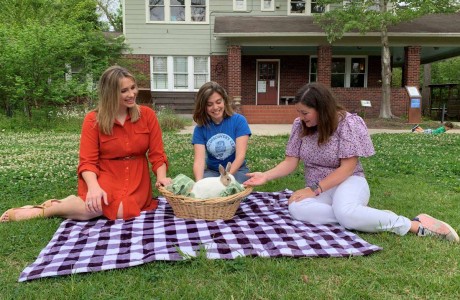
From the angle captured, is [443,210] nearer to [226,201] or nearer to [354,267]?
[354,267]

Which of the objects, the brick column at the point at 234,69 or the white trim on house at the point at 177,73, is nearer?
the brick column at the point at 234,69

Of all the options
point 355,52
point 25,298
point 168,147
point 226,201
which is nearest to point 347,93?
point 355,52

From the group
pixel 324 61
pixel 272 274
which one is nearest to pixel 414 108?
pixel 324 61

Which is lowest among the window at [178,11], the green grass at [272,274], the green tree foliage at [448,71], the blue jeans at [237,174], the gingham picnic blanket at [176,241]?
the green grass at [272,274]

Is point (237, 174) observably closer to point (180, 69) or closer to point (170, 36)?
point (180, 69)

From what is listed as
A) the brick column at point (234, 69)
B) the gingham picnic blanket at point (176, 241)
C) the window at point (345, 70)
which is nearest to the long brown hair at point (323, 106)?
the gingham picnic blanket at point (176, 241)

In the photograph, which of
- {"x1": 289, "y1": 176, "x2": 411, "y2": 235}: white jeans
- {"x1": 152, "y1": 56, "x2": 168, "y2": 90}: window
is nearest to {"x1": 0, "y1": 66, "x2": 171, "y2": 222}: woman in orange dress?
{"x1": 289, "y1": 176, "x2": 411, "y2": 235}: white jeans

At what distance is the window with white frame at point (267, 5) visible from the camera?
19375mm

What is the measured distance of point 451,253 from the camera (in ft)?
9.34

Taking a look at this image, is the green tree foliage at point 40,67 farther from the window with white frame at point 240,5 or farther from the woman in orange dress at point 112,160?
the woman in orange dress at point 112,160

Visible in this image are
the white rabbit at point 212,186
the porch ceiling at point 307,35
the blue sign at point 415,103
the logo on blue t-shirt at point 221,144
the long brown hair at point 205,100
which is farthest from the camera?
the porch ceiling at point 307,35

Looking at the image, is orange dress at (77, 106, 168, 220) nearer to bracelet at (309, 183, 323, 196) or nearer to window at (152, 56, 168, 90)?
bracelet at (309, 183, 323, 196)

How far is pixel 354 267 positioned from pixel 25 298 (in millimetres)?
2037

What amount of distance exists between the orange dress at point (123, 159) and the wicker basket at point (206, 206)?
0.35 m
